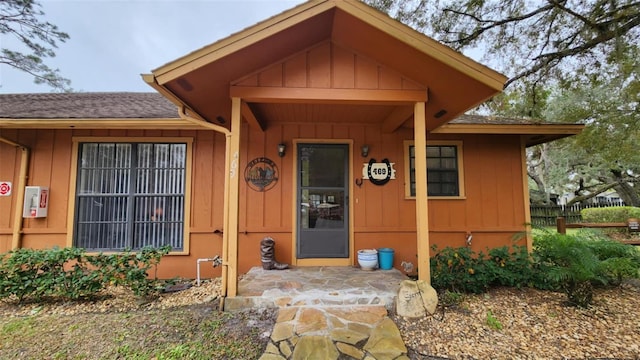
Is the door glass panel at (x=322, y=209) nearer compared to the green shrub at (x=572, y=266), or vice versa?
the green shrub at (x=572, y=266)

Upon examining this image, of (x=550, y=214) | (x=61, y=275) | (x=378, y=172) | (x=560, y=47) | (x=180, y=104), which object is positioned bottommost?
(x=61, y=275)

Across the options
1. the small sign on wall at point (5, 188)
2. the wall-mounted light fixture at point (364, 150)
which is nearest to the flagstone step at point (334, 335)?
the wall-mounted light fixture at point (364, 150)

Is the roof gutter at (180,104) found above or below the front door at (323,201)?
above

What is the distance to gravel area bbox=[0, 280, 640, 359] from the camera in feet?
7.73

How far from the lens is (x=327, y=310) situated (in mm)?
2902

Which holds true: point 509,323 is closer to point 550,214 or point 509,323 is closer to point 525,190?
point 525,190

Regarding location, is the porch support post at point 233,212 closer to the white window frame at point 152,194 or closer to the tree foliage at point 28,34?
the white window frame at point 152,194

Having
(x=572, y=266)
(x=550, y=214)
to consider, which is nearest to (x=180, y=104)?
(x=572, y=266)

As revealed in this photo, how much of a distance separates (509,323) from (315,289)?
1962mm

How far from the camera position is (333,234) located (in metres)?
4.61

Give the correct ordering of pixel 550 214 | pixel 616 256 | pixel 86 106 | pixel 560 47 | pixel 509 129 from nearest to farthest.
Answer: pixel 616 256
pixel 509 129
pixel 86 106
pixel 560 47
pixel 550 214

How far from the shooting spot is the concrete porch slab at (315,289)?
3.02 m

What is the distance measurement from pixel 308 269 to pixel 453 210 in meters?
2.63

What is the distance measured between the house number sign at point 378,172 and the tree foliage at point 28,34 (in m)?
8.21
